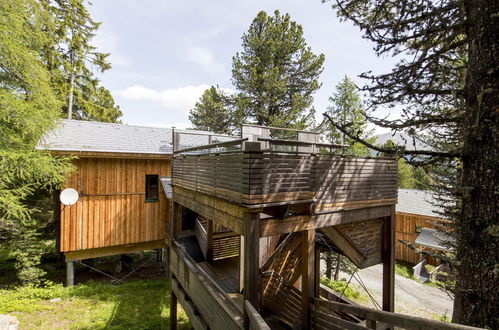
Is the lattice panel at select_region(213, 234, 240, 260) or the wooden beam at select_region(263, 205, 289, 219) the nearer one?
the wooden beam at select_region(263, 205, 289, 219)

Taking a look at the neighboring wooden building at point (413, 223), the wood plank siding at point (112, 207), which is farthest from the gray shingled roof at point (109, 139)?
the neighboring wooden building at point (413, 223)

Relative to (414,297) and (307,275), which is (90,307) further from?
(414,297)

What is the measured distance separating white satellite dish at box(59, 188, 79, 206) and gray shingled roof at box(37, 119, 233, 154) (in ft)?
4.96

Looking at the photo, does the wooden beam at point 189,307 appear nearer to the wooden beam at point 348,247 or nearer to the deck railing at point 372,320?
the deck railing at point 372,320

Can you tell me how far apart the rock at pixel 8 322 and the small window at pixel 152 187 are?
16.9 ft

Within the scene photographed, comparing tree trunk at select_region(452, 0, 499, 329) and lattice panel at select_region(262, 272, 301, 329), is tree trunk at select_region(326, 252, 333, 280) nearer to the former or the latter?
lattice panel at select_region(262, 272, 301, 329)

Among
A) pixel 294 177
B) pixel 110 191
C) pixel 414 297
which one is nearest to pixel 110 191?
pixel 110 191

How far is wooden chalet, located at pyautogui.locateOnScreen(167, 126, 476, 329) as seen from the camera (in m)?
3.43

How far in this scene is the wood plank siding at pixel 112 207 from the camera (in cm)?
882

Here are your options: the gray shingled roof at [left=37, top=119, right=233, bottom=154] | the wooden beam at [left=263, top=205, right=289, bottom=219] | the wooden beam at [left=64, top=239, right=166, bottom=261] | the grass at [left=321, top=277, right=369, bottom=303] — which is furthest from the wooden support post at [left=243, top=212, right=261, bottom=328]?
the grass at [left=321, top=277, right=369, bottom=303]

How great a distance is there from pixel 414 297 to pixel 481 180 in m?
11.4

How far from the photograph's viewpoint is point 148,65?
45.2 ft

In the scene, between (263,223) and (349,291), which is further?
(349,291)

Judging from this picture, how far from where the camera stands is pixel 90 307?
8266mm
